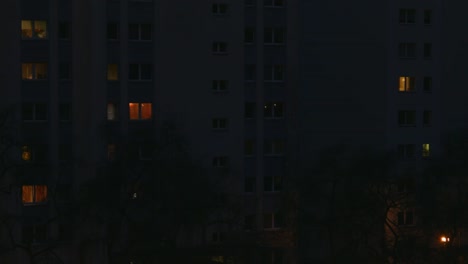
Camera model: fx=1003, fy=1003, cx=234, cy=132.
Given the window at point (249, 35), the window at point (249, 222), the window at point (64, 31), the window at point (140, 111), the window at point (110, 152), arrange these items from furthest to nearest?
the window at point (249, 35), the window at point (249, 222), the window at point (140, 111), the window at point (110, 152), the window at point (64, 31)

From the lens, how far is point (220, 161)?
178 ft

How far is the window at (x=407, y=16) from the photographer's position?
5831 centimetres

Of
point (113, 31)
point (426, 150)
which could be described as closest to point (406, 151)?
point (426, 150)

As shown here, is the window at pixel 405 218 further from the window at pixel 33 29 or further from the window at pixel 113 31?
the window at pixel 33 29

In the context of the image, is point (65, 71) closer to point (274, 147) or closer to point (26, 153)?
point (26, 153)

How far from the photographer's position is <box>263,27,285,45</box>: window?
55.1 m

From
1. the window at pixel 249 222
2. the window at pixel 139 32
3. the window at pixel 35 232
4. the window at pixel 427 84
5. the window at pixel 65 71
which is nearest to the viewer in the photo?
the window at pixel 35 232

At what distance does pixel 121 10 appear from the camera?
170 ft

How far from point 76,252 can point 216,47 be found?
1319cm

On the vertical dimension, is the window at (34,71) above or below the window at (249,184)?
above

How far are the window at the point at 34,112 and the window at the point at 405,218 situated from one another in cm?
2151

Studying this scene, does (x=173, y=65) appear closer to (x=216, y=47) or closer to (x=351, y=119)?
(x=216, y=47)

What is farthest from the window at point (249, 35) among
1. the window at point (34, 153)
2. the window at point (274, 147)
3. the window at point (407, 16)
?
→ the window at point (34, 153)

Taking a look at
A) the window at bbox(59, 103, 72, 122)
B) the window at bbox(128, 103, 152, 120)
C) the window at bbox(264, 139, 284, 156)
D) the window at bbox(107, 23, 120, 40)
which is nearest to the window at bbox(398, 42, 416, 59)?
the window at bbox(264, 139, 284, 156)
